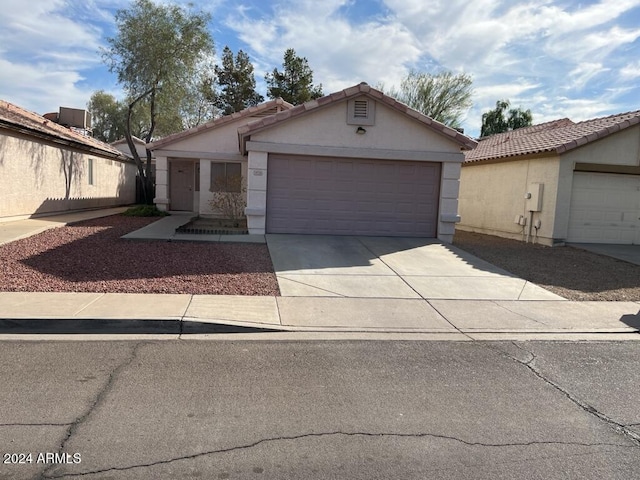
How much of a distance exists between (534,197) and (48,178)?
16.6 metres

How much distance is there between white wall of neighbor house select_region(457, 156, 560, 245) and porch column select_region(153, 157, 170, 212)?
1258 cm

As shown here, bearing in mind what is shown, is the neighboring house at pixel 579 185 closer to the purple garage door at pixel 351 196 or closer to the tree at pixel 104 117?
the purple garage door at pixel 351 196

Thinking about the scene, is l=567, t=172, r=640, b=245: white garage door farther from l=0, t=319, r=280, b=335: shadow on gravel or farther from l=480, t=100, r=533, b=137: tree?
l=480, t=100, r=533, b=137: tree

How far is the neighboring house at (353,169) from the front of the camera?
12938 millimetres

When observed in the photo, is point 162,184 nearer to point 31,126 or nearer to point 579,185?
point 31,126

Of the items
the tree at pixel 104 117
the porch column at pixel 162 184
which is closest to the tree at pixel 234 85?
the tree at pixel 104 117

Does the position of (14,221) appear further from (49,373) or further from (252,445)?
(252,445)

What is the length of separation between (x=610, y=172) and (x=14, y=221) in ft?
61.3

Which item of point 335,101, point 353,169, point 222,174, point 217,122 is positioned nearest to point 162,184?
point 222,174

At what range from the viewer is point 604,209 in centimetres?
1443

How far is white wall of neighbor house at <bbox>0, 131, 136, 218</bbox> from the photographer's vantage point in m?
13.8

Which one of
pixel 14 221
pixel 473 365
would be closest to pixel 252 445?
pixel 473 365

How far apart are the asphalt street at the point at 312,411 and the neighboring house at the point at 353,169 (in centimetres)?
831

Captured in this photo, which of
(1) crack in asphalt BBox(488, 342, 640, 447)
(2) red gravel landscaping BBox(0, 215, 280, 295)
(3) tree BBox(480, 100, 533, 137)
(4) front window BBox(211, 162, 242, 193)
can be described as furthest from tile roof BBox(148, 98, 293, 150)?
(3) tree BBox(480, 100, 533, 137)
